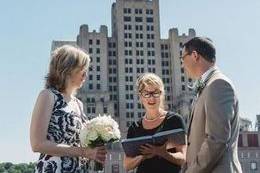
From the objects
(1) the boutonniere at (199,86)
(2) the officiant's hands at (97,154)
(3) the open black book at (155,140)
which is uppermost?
(1) the boutonniere at (199,86)

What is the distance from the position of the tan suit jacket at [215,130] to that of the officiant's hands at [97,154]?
3.28 ft

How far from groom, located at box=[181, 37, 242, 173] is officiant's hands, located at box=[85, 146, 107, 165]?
999 mm

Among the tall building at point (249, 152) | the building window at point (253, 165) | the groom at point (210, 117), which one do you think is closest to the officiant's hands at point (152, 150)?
the groom at point (210, 117)

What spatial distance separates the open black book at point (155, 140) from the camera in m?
6.88

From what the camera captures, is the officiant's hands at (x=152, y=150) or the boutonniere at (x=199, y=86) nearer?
the boutonniere at (x=199, y=86)

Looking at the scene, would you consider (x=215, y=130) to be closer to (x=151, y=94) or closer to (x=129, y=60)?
(x=151, y=94)

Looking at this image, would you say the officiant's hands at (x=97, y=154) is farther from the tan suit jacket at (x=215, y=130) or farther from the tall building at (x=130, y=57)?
the tall building at (x=130, y=57)

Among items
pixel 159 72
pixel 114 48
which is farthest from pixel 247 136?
pixel 114 48

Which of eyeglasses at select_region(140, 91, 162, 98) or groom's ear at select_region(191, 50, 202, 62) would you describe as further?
eyeglasses at select_region(140, 91, 162, 98)

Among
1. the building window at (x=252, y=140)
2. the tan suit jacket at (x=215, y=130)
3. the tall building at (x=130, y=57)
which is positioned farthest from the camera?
the tall building at (x=130, y=57)

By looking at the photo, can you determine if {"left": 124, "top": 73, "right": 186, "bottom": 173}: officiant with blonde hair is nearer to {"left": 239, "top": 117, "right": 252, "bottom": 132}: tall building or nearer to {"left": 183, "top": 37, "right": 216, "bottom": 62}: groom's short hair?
{"left": 183, "top": 37, "right": 216, "bottom": 62}: groom's short hair

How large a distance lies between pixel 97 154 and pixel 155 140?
1.04 metres

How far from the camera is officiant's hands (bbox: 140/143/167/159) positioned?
275 inches

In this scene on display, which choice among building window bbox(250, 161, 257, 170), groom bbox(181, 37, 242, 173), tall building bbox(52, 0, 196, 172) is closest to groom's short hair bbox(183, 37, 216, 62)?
groom bbox(181, 37, 242, 173)
